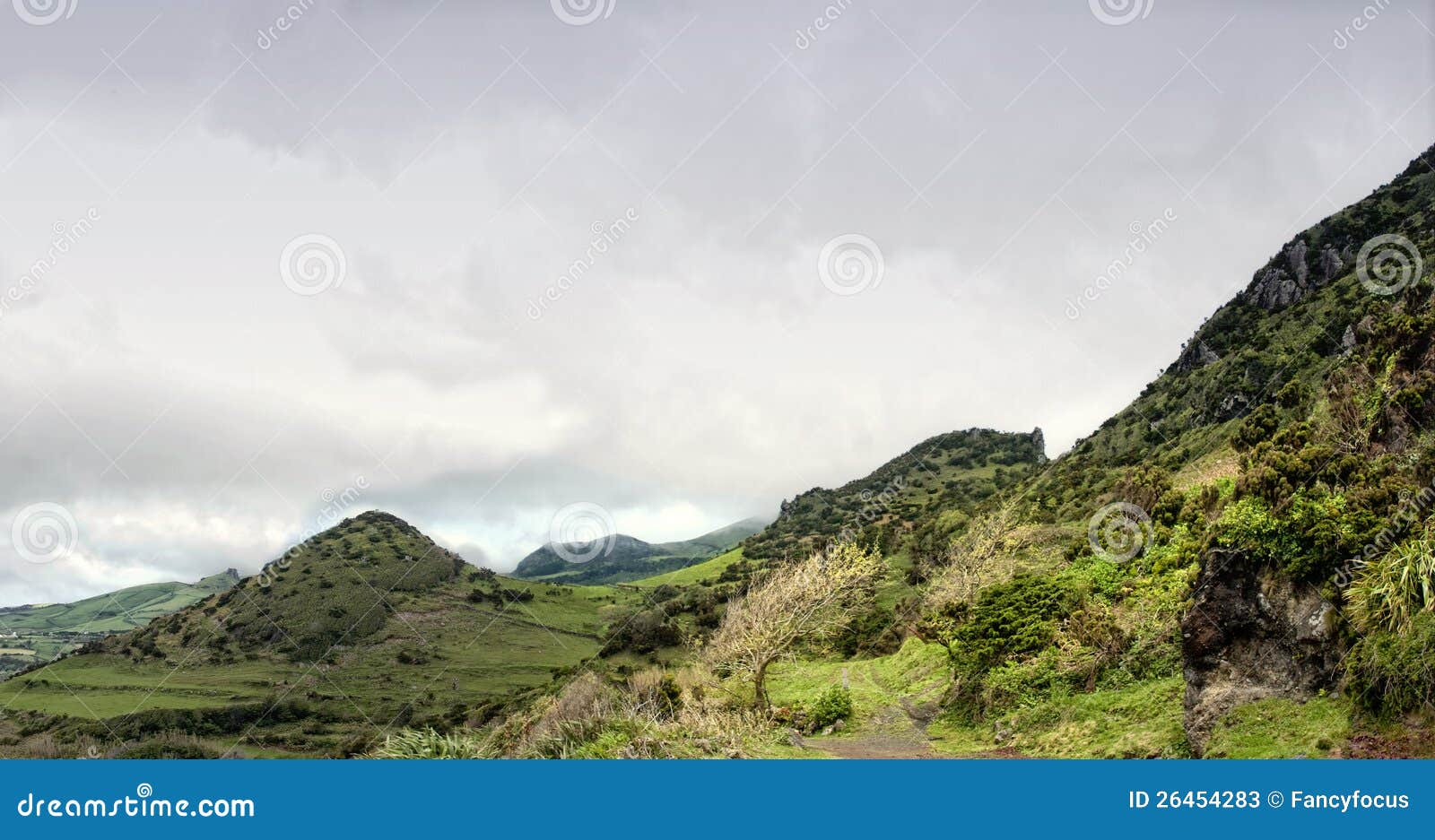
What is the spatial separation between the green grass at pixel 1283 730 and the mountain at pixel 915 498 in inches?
1876

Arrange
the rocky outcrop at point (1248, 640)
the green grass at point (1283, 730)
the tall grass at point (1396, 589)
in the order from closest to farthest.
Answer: the tall grass at point (1396, 589) < the green grass at point (1283, 730) < the rocky outcrop at point (1248, 640)

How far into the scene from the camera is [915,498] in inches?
4316

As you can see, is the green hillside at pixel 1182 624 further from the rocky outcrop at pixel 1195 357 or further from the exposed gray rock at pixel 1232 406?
the rocky outcrop at pixel 1195 357

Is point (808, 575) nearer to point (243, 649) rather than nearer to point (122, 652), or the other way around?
point (243, 649)

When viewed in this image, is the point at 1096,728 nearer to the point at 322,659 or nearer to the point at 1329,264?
the point at 1329,264

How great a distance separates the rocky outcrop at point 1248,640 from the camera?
45.9ft

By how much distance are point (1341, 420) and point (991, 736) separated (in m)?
13.5

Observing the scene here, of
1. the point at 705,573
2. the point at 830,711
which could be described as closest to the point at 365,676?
the point at 705,573

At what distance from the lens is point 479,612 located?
15175 cm

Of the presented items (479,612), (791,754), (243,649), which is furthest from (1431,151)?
(243,649)

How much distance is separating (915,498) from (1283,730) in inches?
3862

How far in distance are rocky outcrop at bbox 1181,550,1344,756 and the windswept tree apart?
14.7 m

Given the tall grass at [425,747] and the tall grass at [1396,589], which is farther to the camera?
the tall grass at [425,747]

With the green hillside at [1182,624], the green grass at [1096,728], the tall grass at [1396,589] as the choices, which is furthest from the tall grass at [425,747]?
the tall grass at [1396,589]
